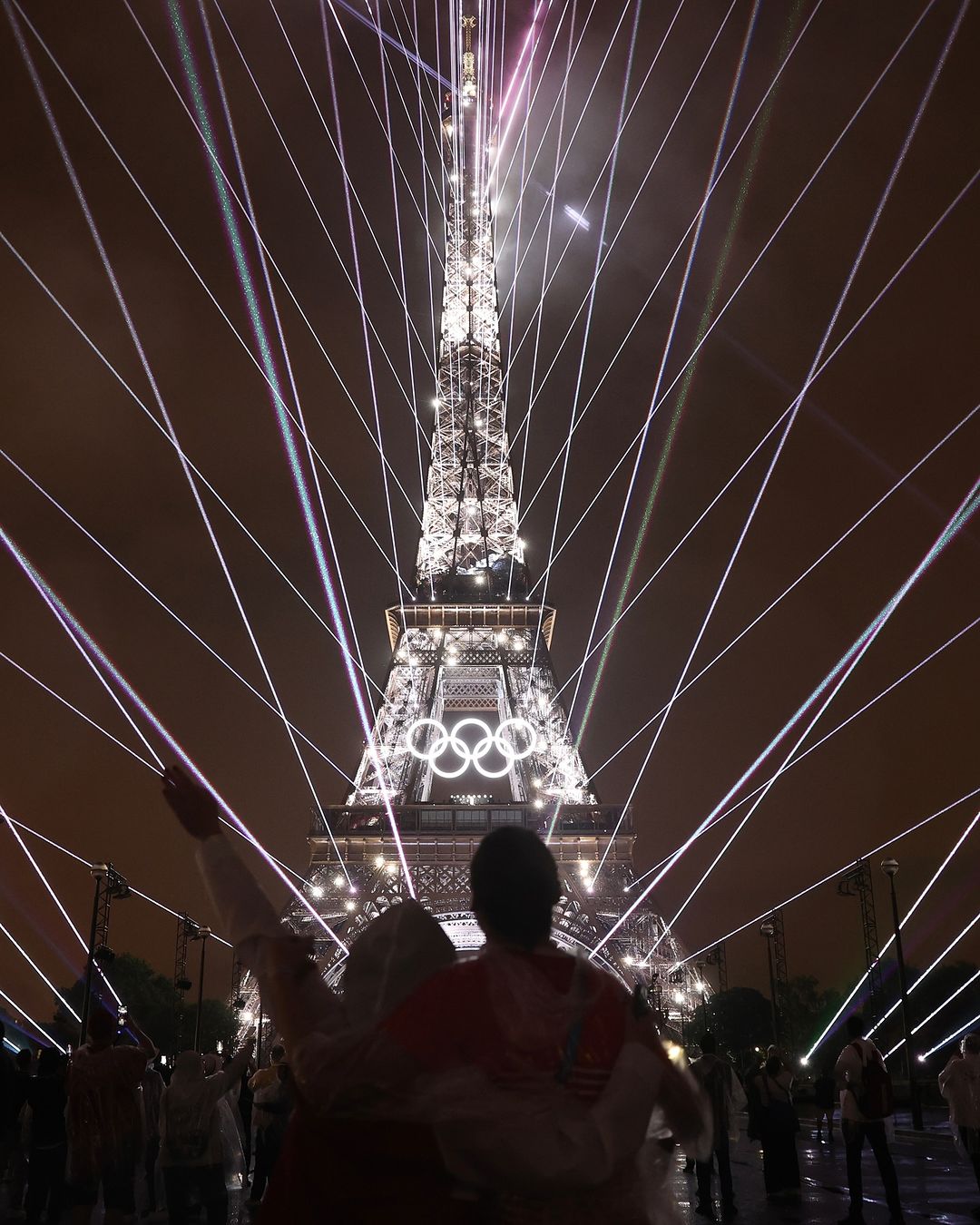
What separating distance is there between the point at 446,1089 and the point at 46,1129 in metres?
8.58

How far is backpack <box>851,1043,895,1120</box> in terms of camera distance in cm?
957

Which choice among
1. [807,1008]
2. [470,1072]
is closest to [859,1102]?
[470,1072]

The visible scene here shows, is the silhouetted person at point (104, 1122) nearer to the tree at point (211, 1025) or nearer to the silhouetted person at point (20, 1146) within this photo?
the silhouetted person at point (20, 1146)

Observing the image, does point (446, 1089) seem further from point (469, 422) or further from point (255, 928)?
point (469, 422)

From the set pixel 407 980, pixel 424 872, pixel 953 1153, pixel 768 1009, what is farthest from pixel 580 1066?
pixel 768 1009

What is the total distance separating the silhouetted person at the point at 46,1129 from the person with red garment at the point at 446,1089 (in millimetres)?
7611

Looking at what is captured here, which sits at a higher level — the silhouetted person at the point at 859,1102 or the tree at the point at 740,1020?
the tree at the point at 740,1020

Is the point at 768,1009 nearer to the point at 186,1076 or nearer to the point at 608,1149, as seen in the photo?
the point at 186,1076

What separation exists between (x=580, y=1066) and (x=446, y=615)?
4913 cm

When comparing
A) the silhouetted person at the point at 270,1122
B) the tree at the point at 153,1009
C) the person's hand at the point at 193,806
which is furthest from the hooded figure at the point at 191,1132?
the tree at the point at 153,1009

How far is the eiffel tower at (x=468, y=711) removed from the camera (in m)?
40.3

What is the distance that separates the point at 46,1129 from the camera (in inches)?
367

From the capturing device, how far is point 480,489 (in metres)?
55.9

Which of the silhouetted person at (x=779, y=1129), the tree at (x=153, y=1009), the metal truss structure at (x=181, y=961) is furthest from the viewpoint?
the tree at (x=153, y=1009)
